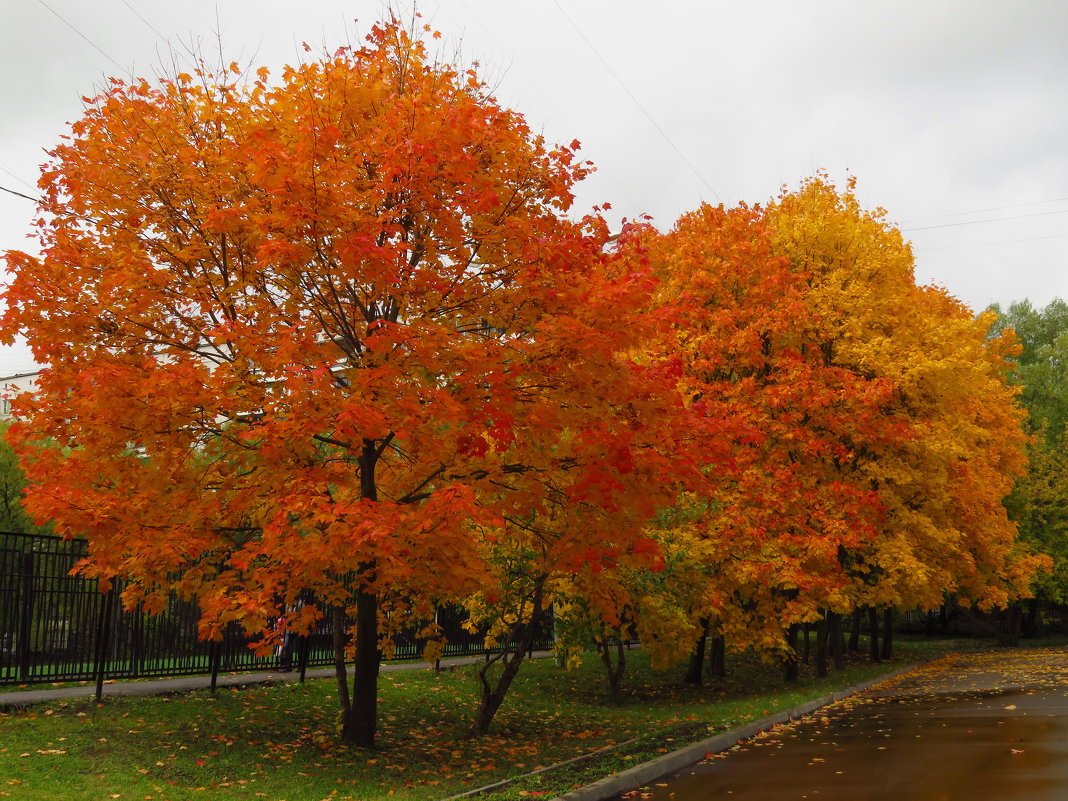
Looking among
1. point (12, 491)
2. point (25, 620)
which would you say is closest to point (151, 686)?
point (25, 620)

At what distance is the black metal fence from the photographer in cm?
1150

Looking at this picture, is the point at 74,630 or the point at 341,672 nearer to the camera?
the point at 341,672

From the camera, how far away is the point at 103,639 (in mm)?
11953

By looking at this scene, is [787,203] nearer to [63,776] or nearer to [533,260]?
[533,260]

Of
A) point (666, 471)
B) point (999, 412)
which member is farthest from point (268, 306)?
point (999, 412)

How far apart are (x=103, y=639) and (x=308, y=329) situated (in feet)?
18.8

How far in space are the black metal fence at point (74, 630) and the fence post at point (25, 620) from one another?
12 millimetres

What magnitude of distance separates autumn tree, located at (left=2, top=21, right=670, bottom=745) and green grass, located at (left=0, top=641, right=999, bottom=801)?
1.48m

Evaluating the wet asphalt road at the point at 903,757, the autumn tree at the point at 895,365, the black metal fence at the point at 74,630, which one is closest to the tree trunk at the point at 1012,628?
the autumn tree at the point at 895,365

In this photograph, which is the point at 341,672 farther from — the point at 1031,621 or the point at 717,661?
the point at 1031,621

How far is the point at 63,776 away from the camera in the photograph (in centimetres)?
813

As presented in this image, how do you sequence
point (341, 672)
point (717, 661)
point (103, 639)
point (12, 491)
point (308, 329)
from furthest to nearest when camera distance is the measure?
point (12, 491) → point (717, 661) → point (103, 639) → point (341, 672) → point (308, 329)

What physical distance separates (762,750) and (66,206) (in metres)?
10.9

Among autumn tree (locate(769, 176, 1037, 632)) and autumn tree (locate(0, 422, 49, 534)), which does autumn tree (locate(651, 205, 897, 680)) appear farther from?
autumn tree (locate(0, 422, 49, 534))
